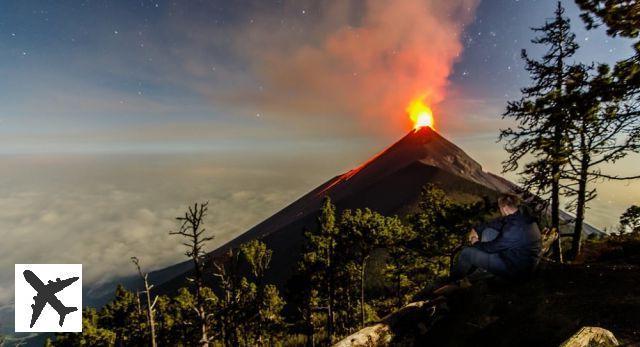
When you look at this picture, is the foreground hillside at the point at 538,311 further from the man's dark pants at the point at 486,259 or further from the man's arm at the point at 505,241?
the man's arm at the point at 505,241

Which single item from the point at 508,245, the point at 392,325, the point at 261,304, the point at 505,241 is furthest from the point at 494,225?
the point at 261,304

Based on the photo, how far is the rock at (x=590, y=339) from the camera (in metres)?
7.79

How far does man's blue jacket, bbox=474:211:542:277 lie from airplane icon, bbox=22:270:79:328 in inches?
1117

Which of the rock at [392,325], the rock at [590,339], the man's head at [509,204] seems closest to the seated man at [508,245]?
the man's head at [509,204]

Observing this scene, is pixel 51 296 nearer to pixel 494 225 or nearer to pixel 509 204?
pixel 494 225

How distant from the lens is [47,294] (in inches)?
1018

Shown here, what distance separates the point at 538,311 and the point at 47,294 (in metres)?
31.3

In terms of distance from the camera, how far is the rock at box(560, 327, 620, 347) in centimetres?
779

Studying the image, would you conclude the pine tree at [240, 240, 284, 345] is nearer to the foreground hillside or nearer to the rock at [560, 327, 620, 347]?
the foreground hillside

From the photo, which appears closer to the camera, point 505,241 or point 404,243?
point 505,241

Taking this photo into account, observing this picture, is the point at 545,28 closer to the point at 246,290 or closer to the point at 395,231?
the point at 395,231

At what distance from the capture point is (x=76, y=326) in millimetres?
24953

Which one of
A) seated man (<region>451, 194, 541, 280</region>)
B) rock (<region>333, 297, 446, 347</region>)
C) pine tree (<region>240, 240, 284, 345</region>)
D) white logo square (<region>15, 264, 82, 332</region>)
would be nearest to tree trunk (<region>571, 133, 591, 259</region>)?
seated man (<region>451, 194, 541, 280</region>)

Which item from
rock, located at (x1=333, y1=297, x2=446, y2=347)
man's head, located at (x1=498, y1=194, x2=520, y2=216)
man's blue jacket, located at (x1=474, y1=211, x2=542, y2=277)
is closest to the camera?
rock, located at (x1=333, y1=297, x2=446, y2=347)
